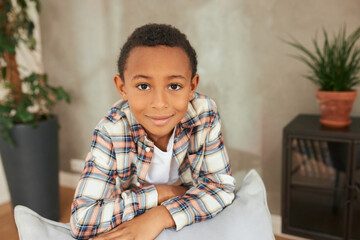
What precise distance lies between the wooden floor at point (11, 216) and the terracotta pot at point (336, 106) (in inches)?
28.9

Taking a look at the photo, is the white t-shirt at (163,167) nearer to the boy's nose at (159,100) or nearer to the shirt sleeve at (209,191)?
the shirt sleeve at (209,191)

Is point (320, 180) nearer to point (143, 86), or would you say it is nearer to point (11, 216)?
point (143, 86)

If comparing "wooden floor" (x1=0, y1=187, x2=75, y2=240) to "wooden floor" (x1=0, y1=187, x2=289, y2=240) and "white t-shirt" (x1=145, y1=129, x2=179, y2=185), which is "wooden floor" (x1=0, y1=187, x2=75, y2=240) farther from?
"white t-shirt" (x1=145, y1=129, x2=179, y2=185)

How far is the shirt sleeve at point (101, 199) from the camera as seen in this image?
2.75ft

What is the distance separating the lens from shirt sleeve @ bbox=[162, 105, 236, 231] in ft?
2.81

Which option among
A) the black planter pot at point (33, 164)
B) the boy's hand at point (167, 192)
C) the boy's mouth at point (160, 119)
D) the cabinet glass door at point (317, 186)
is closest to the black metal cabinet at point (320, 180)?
the cabinet glass door at point (317, 186)

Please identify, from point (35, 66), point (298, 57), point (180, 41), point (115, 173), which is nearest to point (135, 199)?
point (115, 173)

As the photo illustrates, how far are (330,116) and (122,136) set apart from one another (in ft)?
3.46

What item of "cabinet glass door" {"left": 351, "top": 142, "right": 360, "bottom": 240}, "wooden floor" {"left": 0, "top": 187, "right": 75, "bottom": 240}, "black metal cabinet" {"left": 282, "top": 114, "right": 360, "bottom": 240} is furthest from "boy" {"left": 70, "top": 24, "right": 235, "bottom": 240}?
"wooden floor" {"left": 0, "top": 187, "right": 75, "bottom": 240}

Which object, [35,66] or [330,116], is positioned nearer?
[330,116]

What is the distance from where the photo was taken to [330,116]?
1.53 metres

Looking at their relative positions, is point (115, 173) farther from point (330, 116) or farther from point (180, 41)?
point (330, 116)

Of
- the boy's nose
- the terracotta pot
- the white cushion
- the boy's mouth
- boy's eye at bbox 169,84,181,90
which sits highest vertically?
boy's eye at bbox 169,84,181,90

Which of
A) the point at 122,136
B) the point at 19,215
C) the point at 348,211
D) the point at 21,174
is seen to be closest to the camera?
the point at 19,215
